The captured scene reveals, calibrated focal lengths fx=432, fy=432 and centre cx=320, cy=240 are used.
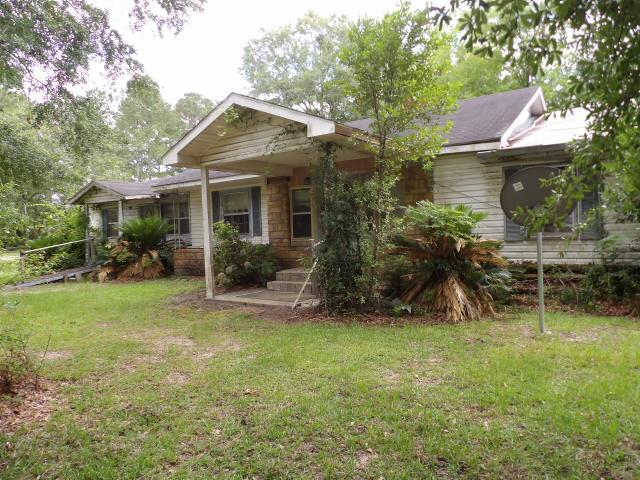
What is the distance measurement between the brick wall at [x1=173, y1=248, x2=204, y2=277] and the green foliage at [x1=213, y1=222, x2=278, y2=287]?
8.52 ft

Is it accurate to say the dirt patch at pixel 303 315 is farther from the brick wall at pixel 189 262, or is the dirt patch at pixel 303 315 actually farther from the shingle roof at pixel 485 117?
the brick wall at pixel 189 262

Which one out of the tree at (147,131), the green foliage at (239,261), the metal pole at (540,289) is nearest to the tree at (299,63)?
the tree at (147,131)

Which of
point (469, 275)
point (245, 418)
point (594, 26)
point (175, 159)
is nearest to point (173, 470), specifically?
point (245, 418)

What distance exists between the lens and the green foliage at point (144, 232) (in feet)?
46.1

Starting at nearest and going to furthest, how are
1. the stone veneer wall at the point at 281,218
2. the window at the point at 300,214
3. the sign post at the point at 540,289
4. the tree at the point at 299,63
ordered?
the sign post at the point at 540,289, the window at the point at 300,214, the stone veneer wall at the point at 281,218, the tree at the point at 299,63

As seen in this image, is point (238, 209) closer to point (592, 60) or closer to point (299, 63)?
point (592, 60)

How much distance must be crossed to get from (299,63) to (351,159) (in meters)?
27.3

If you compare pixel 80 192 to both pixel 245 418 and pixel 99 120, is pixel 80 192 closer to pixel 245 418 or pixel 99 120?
pixel 99 120

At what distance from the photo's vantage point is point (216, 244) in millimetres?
11633

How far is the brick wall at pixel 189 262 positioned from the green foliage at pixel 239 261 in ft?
8.52

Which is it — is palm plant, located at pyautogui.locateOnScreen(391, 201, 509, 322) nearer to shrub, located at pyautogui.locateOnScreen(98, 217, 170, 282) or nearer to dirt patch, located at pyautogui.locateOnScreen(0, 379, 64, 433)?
dirt patch, located at pyautogui.locateOnScreen(0, 379, 64, 433)

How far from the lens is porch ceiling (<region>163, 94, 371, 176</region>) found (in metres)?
6.98

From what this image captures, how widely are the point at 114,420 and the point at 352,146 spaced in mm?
5666

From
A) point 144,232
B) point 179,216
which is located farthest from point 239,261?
point 179,216
